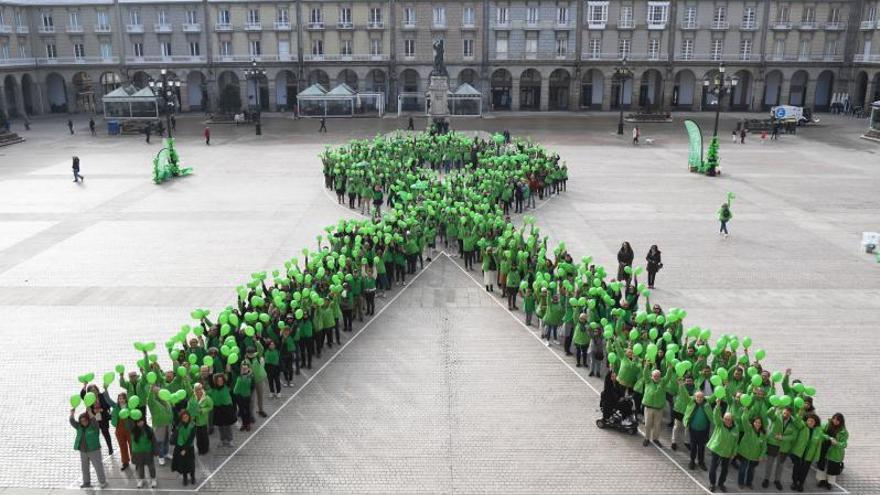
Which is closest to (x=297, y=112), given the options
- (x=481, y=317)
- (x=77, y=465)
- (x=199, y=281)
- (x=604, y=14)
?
(x=604, y=14)

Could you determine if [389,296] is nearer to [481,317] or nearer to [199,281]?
[481,317]

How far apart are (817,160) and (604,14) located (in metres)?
31.7

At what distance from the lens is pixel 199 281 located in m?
20.8

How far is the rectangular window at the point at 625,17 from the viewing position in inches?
2670

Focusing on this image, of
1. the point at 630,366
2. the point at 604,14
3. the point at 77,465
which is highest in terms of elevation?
the point at 604,14

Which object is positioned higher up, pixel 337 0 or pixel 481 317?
pixel 337 0

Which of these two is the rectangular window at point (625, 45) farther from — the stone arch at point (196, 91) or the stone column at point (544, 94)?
the stone arch at point (196, 91)

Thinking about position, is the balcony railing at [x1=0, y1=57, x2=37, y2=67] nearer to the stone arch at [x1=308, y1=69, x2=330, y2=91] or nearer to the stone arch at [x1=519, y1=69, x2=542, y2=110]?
the stone arch at [x1=308, y1=69, x2=330, y2=91]

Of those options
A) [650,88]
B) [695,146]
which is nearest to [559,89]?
[650,88]

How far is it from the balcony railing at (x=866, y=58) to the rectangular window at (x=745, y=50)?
367 inches

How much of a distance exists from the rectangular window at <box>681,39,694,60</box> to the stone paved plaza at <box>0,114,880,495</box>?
107 ft

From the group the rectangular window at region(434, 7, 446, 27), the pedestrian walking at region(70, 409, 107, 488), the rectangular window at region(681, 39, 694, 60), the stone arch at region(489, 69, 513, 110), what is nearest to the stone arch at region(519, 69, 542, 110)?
the stone arch at region(489, 69, 513, 110)

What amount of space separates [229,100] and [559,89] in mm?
31350

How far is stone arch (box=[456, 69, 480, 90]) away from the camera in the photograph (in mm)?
69688
